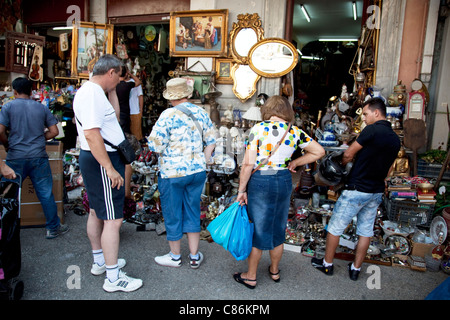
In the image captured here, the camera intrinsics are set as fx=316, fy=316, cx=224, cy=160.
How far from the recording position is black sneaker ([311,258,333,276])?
335 cm

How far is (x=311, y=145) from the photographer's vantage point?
110 inches

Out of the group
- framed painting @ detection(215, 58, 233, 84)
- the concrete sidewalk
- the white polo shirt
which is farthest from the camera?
framed painting @ detection(215, 58, 233, 84)

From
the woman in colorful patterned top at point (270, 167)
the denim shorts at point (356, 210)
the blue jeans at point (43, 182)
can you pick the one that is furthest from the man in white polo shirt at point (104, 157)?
the denim shorts at point (356, 210)

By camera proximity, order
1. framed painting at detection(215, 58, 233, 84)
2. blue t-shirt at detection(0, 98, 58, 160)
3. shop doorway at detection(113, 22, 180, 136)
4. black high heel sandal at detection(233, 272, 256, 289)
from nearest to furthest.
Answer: black high heel sandal at detection(233, 272, 256, 289), blue t-shirt at detection(0, 98, 58, 160), framed painting at detection(215, 58, 233, 84), shop doorway at detection(113, 22, 180, 136)

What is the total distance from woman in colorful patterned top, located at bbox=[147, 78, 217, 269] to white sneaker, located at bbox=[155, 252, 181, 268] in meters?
0.16

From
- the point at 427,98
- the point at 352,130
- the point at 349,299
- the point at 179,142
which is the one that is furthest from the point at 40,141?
the point at 427,98

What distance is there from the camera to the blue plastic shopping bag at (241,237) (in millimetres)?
2811

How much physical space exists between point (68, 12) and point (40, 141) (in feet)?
17.1

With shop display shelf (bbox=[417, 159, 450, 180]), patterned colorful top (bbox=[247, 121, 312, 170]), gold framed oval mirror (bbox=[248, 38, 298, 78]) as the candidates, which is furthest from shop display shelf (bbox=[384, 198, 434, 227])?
gold framed oval mirror (bbox=[248, 38, 298, 78])

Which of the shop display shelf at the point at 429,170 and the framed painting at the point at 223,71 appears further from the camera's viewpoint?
the framed painting at the point at 223,71

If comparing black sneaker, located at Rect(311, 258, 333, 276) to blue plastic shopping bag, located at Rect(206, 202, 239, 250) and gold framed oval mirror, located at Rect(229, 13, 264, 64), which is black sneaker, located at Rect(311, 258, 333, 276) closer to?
blue plastic shopping bag, located at Rect(206, 202, 239, 250)

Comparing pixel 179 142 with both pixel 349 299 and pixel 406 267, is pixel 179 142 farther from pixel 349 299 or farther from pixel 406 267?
pixel 406 267

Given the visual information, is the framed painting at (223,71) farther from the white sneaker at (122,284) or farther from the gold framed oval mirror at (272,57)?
the white sneaker at (122,284)

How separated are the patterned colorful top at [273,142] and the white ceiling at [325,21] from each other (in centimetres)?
669
